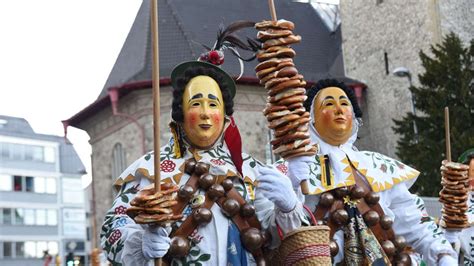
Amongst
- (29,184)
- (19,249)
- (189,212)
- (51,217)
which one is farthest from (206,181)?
(51,217)

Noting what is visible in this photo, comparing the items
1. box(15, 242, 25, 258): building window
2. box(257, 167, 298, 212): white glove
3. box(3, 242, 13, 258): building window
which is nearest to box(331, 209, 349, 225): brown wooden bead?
box(257, 167, 298, 212): white glove

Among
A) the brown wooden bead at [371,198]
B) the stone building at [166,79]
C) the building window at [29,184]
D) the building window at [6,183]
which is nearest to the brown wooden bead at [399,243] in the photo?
the brown wooden bead at [371,198]

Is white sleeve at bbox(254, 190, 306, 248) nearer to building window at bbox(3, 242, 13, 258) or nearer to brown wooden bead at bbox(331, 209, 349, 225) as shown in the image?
brown wooden bead at bbox(331, 209, 349, 225)

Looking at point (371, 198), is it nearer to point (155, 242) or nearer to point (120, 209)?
point (120, 209)

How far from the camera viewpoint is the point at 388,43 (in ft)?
78.5

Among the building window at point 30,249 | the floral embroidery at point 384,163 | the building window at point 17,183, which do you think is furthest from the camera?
the building window at point 17,183

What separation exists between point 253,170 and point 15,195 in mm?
44034

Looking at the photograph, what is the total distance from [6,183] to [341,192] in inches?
1753

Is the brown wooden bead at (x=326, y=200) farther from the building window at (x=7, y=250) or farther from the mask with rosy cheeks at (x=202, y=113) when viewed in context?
the building window at (x=7, y=250)

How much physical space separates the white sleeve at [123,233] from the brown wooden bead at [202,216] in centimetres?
25

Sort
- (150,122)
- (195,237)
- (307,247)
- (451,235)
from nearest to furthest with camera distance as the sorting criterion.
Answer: (307,247)
(195,237)
(451,235)
(150,122)

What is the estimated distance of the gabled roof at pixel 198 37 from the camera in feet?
74.1

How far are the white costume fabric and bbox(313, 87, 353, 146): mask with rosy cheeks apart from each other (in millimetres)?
594

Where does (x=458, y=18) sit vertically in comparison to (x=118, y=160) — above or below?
above
